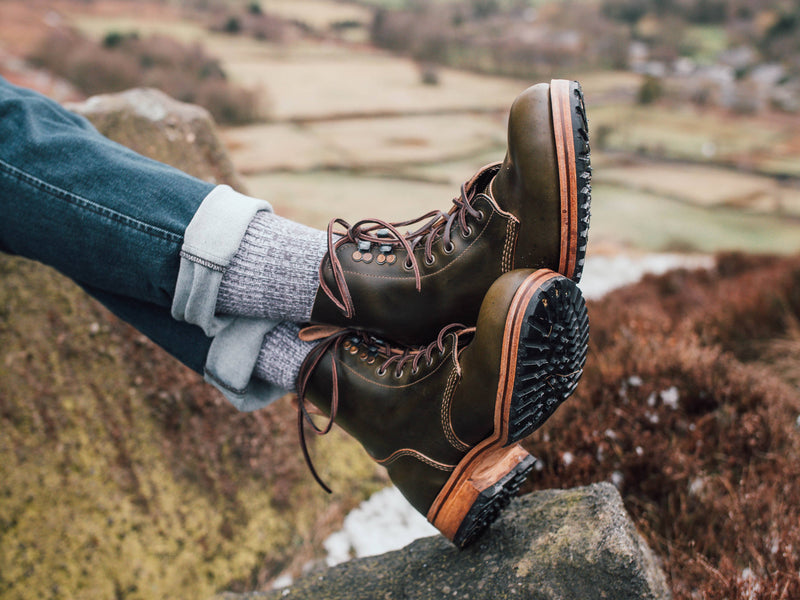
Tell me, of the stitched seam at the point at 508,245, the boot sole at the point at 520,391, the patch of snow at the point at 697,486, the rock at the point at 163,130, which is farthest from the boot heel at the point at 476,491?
the rock at the point at 163,130

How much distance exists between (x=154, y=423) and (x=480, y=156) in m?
3.34

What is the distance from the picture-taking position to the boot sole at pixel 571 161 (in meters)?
0.92

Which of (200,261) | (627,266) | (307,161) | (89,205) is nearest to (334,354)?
(200,261)

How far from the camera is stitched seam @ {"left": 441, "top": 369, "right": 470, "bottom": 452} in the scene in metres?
0.99

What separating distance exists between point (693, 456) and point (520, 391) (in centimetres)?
76

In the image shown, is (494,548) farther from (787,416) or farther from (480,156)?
(480,156)

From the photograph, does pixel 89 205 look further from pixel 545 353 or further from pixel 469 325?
pixel 545 353

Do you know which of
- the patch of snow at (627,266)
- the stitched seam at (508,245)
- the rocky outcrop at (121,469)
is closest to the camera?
the stitched seam at (508,245)

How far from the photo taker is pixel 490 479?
996mm

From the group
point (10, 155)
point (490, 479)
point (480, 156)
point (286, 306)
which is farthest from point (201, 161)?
point (480, 156)

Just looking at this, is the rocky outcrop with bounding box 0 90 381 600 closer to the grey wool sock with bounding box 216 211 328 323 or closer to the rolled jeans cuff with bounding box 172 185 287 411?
the rolled jeans cuff with bounding box 172 185 287 411

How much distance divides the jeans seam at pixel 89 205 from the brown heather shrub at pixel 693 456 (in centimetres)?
107

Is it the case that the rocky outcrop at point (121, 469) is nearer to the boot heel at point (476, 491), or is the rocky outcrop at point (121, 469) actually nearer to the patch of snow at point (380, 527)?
the patch of snow at point (380, 527)

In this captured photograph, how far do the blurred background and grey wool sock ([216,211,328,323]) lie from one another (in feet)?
2.18
